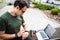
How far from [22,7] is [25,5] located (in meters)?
0.07

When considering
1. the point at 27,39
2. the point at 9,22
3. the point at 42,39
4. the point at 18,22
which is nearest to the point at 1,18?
the point at 9,22

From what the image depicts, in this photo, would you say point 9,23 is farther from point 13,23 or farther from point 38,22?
point 38,22

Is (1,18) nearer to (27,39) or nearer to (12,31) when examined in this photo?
(12,31)

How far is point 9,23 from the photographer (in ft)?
10.5

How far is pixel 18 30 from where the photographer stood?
11.0ft

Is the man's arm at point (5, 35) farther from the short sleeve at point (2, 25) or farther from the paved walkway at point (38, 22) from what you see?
the paved walkway at point (38, 22)

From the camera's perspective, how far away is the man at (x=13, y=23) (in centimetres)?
309

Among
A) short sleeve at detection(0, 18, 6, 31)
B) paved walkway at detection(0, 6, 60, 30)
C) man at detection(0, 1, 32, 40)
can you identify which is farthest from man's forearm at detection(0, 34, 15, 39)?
paved walkway at detection(0, 6, 60, 30)

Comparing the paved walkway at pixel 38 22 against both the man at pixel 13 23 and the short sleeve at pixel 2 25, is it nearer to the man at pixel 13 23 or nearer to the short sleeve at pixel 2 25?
the man at pixel 13 23

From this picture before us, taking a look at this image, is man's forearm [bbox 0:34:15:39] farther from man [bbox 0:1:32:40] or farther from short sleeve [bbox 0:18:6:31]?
short sleeve [bbox 0:18:6:31]

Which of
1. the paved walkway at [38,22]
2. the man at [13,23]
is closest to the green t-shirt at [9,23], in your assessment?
the man at [13,23]

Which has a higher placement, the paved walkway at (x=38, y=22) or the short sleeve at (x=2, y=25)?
the short sleeve at (x=2, y=25)

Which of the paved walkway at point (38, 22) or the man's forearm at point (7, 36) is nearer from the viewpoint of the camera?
the man's forearm at point (7, 36)

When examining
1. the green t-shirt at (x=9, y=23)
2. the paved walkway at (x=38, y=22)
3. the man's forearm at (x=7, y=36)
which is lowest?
the paved walkway at (x=38, y=22)
